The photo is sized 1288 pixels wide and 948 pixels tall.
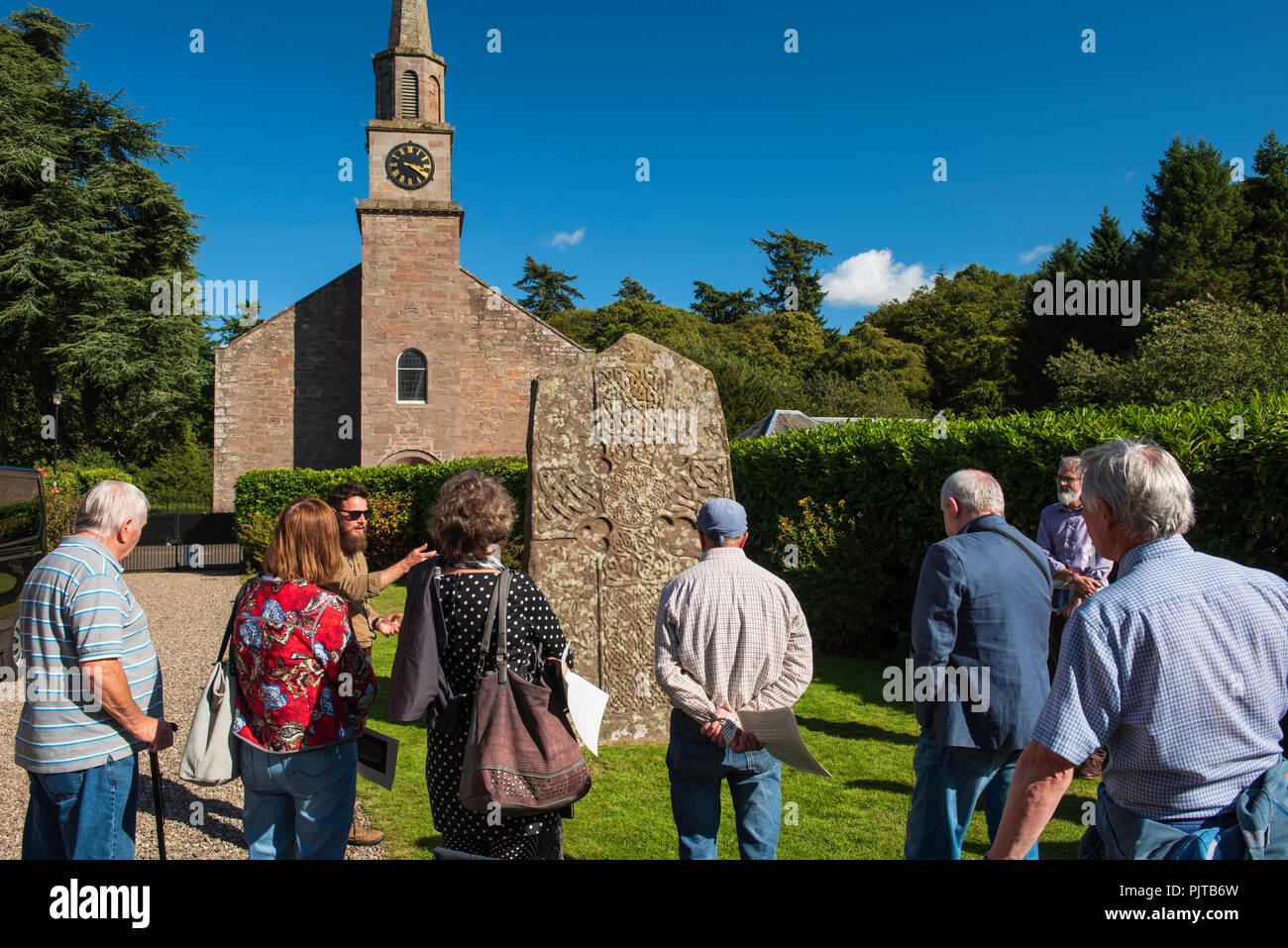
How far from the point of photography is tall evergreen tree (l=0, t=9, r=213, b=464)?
27.2 m

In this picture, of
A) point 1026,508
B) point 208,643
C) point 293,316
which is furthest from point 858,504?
point 293,316

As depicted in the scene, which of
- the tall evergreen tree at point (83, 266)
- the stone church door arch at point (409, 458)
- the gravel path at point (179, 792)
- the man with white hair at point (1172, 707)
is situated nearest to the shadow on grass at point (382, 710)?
the gravel path at point (179, 792)

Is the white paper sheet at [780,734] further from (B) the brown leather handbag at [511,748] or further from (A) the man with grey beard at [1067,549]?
(A) the man with grey beard at [1067,549]

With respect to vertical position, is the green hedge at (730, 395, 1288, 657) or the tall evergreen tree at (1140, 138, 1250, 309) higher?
the tall evergreen tree at (1140, 138, 1250, 309)

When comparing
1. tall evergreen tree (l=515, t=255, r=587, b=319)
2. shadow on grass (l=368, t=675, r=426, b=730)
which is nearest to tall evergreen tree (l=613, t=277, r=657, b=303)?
tall evergreen tree (l=515, t=255, r=587, b=319)

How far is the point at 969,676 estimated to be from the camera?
10.9ft

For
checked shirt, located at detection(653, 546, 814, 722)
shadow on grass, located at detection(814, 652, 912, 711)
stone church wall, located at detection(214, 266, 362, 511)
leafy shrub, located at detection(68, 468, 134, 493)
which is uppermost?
stone church wall, located at detection(214, 266, 362, 511)

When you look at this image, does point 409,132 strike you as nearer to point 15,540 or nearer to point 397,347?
point 397,347

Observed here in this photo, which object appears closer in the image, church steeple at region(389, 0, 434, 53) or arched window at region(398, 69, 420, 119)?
church steeple at region(389, 0, 434, 53)

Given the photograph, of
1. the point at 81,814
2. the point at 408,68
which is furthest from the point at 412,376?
the point at 81,814

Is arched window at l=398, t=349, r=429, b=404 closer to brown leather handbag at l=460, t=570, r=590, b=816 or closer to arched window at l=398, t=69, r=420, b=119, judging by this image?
arched window at l=398, t=69, r=420, b=119

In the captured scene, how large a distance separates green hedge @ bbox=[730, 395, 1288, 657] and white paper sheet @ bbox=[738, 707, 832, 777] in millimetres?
4874

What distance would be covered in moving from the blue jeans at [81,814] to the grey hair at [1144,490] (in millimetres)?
3670
